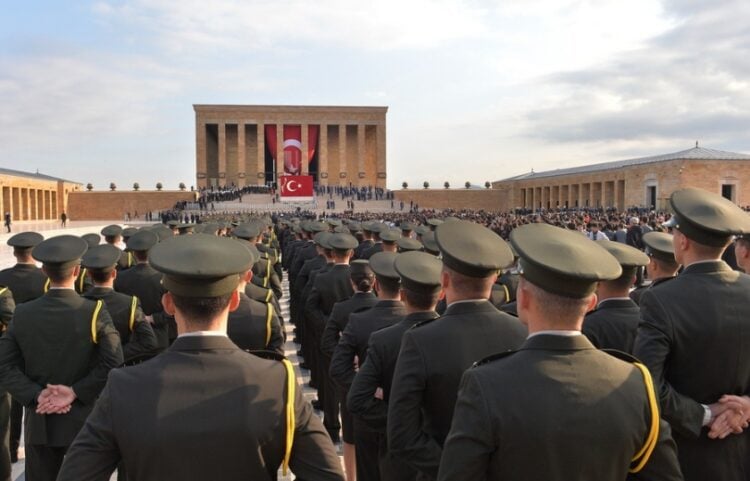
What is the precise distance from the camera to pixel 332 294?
19.7 feet

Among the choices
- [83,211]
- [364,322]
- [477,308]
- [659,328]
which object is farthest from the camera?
[83,211]

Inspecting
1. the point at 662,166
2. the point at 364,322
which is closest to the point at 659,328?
the point at 364,322

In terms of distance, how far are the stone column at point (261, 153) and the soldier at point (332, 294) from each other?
190 ft

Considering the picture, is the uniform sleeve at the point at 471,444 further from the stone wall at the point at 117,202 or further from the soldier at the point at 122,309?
the stone wall at the point at 117,202

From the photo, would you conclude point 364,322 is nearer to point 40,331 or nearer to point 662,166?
point 40,331

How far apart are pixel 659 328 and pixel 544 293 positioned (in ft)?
3.85

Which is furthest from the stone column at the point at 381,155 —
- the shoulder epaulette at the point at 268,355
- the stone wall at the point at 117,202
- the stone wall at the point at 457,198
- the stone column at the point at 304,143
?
the shoulder epaulette at the point at 268,355

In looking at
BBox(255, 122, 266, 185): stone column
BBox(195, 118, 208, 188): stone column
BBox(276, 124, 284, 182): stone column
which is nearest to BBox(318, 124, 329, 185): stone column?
BBox(276, 124, 284, 182): stone column

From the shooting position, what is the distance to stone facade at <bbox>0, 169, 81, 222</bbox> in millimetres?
47478

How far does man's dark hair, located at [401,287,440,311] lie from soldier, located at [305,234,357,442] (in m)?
2.81

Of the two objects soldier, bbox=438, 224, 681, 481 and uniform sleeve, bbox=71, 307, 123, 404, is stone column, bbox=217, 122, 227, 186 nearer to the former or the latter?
uniform sleeve, bbox=71, 307, 123, 404

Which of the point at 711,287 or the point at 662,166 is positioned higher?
the point at 662,166

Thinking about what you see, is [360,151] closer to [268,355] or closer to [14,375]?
[14,375]

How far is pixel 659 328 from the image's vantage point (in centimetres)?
280
